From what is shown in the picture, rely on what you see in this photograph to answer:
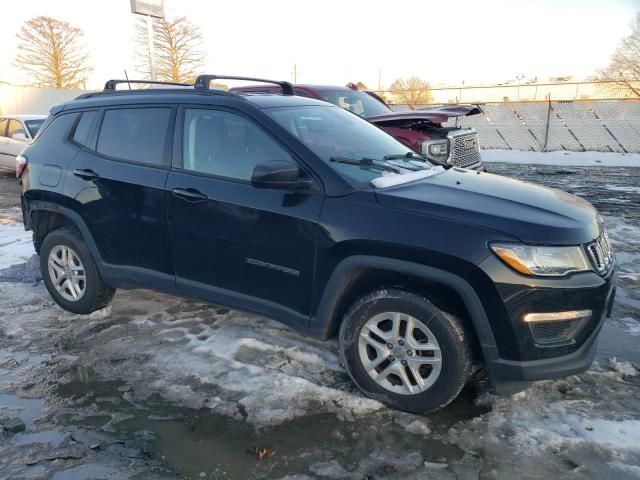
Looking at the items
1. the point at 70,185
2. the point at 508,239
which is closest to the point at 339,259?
the point at 508,239

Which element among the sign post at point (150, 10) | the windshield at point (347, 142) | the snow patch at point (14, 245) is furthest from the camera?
the sign post at point (150, 10)

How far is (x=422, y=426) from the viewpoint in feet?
9.32

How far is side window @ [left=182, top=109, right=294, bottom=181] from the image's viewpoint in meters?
3.34

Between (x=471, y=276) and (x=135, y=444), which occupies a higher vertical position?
(x=471, y=276)

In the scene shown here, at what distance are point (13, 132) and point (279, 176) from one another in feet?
35.3

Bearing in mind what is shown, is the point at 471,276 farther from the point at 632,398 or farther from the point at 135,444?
the point at 135,444

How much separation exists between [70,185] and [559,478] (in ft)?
12.8

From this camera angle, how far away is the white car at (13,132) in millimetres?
10977

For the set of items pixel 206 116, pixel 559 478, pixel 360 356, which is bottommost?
pixel 559 478

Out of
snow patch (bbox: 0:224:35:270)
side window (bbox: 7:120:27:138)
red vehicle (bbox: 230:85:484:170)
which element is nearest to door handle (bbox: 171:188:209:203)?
red vehicle (bbox: 230:85:484:170)

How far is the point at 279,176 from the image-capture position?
299 centimetres

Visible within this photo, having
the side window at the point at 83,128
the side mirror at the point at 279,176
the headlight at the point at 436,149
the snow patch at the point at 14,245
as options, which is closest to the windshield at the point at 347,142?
the side mirror at the point at 279,176

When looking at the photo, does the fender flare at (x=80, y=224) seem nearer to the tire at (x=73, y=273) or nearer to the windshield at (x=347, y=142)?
the tire at (x=73, y=273)

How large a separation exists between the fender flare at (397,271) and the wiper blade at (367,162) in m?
0.70
